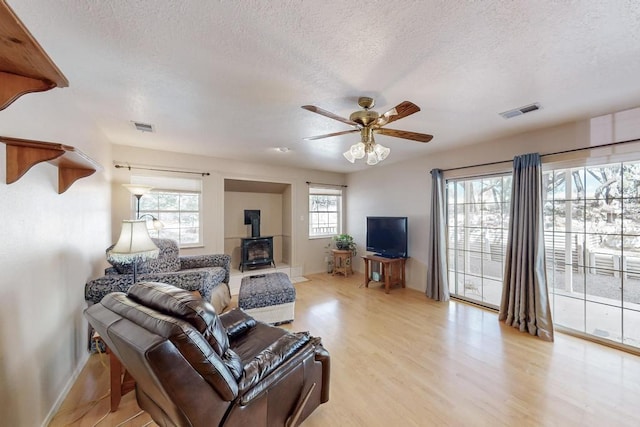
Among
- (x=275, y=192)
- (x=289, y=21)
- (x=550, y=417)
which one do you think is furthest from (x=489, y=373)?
(x=275, y=192)

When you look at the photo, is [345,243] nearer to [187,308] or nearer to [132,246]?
[132,246]

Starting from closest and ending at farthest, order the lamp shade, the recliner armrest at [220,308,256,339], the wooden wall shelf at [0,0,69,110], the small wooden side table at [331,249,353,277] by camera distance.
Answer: the wooden wall shelf at [0,0,69,110], the recliner armrest at [220,308,256,339], the lamp shade, the small wooden side table at [331,249,353,277]

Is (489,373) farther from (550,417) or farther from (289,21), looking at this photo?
(289,21)

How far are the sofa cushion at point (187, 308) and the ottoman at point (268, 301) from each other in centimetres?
163

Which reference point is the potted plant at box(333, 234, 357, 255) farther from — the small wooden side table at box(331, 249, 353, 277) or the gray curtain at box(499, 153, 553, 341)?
the gray curtain at box(499, 153, 553, 341)

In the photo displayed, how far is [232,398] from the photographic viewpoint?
3.99 feet

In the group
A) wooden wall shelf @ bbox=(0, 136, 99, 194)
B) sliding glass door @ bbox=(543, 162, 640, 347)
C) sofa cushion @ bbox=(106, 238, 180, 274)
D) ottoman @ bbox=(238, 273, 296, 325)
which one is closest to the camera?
wooden wall shelf @ bbox=(0, 136, 99, 194)

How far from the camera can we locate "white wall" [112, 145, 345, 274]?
385cm

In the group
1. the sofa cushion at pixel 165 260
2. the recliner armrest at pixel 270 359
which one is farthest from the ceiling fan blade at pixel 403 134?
the sofa cushion at pixel 165 260

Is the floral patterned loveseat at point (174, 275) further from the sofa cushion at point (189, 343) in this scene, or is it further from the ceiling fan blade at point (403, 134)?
the ceiling fan blade at point (403, 134)

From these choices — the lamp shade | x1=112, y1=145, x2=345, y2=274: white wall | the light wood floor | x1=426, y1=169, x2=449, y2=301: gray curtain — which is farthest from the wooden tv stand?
the lamp shade

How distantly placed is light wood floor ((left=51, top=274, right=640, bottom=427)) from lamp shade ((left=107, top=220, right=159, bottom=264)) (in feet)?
3.42

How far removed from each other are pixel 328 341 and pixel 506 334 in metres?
2.04

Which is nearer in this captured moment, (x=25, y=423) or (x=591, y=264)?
(x=25, y=423)
